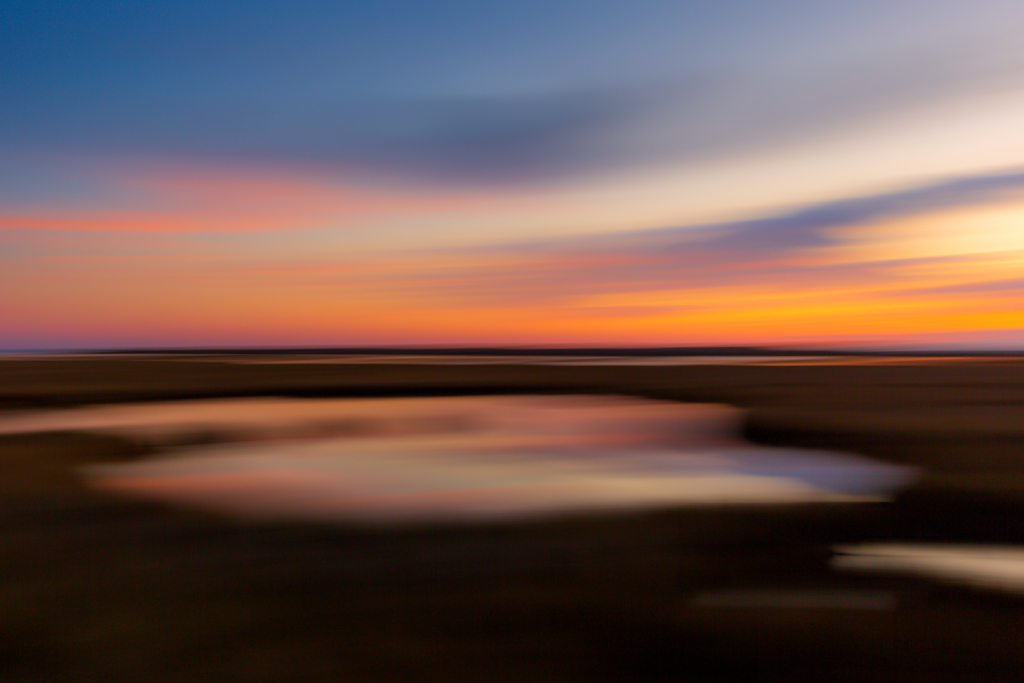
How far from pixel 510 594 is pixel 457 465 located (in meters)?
4.86

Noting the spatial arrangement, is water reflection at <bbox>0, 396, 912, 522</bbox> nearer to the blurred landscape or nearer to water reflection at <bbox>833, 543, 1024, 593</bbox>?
the blurred landscape

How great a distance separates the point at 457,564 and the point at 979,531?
14.3 ft

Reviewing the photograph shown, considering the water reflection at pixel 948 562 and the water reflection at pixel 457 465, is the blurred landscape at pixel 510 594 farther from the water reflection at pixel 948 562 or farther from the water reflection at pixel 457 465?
the water reflection at pixel 457 465

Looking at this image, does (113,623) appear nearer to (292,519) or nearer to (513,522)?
(292,519)

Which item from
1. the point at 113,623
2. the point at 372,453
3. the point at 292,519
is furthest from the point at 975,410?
the point at 113,623

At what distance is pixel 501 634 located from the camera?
422cm

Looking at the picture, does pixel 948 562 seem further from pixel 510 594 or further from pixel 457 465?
pixel 457 465

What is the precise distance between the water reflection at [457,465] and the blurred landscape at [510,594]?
489 mm

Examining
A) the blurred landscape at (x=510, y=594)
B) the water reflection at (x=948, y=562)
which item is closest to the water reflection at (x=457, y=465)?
the blurred landscape at (x=510, y=594)

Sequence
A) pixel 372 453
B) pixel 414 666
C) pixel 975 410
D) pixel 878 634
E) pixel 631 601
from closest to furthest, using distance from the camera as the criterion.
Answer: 1. pixel 414 666
2. pixel 878 634
3. pixel 631 601
4. pixel 372 453
5. pixel 975 410

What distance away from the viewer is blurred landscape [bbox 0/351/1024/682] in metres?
3.83

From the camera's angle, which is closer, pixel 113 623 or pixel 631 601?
pixel 113 623

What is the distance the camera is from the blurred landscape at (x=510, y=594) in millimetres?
3830

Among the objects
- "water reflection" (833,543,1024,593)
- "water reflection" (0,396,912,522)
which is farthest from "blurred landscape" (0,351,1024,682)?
"water reflection" (0,396,912,522)
